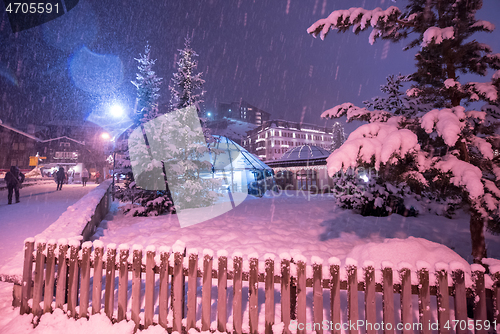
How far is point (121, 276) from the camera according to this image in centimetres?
289

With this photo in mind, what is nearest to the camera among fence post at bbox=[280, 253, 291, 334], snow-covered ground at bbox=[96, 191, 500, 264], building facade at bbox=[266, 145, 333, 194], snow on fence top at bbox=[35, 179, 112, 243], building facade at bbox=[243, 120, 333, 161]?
fence post at bbox=[280, 253, 291, 334]

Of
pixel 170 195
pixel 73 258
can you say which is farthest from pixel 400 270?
pixel 170 195

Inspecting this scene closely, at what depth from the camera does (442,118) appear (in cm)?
302

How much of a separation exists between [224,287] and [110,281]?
1493 millimetres

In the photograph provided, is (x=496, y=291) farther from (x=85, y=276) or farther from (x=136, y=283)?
(x=85, y=276)

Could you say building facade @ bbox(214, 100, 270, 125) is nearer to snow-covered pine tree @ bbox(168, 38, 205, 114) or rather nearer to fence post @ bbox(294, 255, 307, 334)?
snow-covered pine tree @ bbox(168, 38, 205, 114)

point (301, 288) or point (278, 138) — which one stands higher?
point (278, 138)

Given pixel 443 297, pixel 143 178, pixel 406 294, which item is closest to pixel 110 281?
pixel 406 294

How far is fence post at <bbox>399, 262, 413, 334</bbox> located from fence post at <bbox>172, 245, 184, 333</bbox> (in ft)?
8.18

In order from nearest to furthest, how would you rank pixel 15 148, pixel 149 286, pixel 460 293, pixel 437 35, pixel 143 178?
pixel 460 293 < pixel 149 286 < pixel 437 35 < pixel 143 178 < pixel 15 148

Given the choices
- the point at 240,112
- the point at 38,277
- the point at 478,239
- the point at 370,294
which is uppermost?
the point at 240,112

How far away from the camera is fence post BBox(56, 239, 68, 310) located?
310 centimetres

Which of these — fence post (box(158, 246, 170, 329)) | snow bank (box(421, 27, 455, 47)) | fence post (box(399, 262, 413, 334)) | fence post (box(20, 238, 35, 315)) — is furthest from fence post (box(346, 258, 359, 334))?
fence post (box(20, 238, 35, 315))

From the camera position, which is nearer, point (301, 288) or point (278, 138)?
A: point (301, 288)
